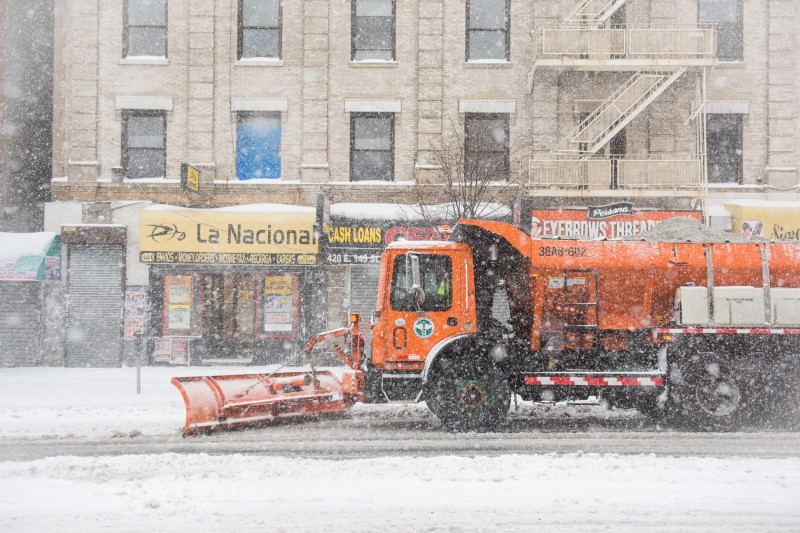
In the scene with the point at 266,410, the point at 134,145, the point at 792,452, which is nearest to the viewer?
the point at 792,452

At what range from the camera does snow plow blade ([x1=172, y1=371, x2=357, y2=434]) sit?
31.5ft

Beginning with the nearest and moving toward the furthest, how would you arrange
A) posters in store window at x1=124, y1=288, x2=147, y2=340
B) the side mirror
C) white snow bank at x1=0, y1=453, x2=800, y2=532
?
1. white snow bank at x1=0, y1=453, x2=800, y2=532
2. the side mirror
3. posters in store window at x1=124, y1=288, x2=147, y2=340

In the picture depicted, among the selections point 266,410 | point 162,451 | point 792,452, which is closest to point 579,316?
point 792,452

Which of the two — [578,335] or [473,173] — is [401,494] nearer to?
[578,335]

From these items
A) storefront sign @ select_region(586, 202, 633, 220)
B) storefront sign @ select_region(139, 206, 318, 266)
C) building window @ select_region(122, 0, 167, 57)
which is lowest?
storefront sign @ select_region(139, 206, 318, 266)

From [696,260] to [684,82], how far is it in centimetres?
1093

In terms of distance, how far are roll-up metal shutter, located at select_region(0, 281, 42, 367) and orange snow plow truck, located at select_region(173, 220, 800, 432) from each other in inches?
439

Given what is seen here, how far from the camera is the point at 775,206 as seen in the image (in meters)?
18.1

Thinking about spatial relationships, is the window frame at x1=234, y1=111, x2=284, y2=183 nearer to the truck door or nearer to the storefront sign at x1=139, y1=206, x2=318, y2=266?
the storefront sign at x1=139, y1=206, x2=318, y2=266

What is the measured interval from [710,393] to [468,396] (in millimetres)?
3464

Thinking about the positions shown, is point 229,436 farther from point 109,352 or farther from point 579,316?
point 109,352

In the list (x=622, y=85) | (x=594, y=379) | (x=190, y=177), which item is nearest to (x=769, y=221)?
(x=622, y=85)

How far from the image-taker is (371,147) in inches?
768

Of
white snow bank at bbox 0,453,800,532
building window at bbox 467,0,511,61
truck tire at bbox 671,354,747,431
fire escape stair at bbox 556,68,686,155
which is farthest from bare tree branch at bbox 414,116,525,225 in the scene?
white snow bank at bbox 0,453,800,532
